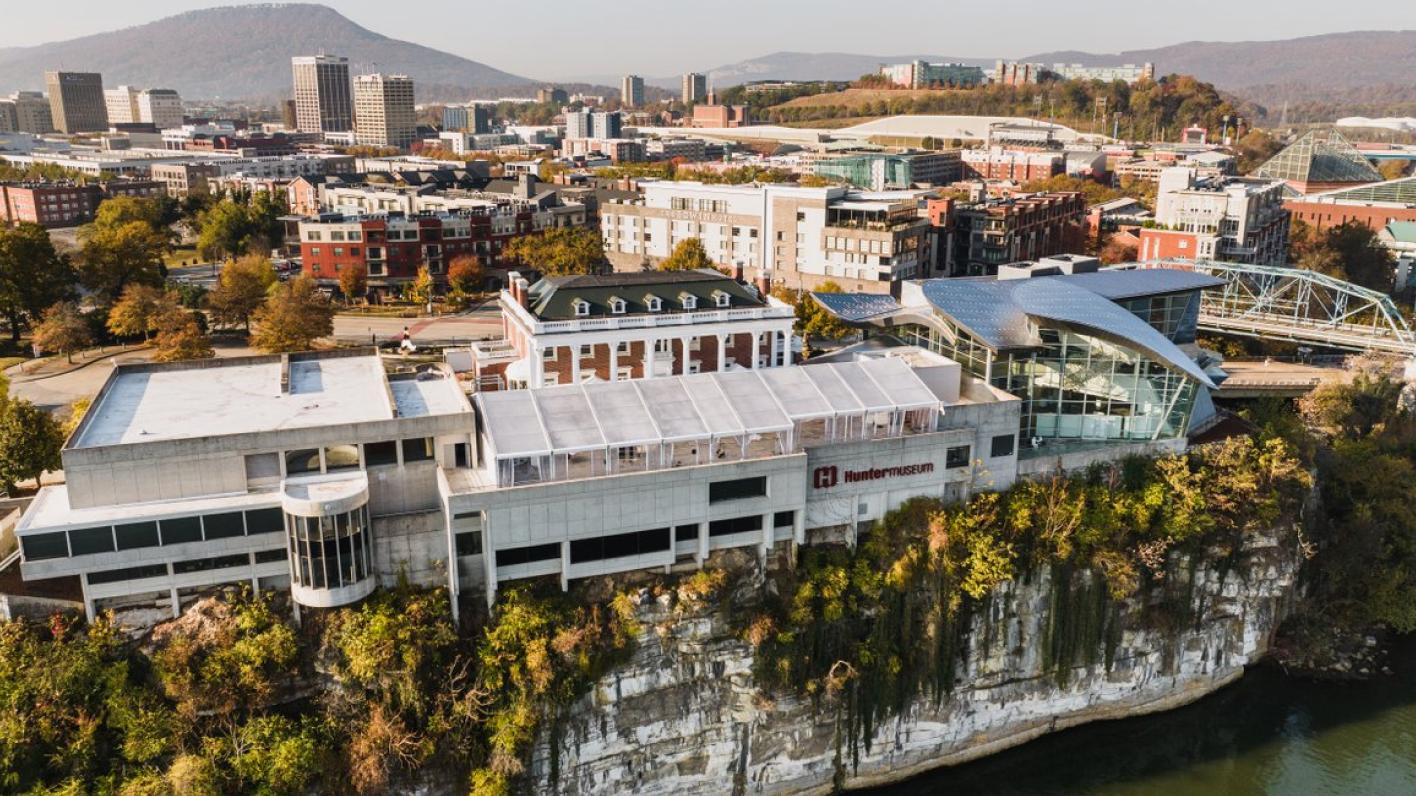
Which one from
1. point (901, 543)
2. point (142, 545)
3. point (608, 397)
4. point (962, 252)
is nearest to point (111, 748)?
point (142, 545)

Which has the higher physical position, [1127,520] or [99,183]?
[99,183]

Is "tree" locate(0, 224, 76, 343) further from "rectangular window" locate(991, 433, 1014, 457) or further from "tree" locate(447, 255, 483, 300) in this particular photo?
"rectangular window" locate(991, 433, 1014, 457)

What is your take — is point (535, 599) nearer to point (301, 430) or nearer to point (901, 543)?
point (301, 430)

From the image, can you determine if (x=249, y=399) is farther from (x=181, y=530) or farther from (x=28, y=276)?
(x=28, y=276)

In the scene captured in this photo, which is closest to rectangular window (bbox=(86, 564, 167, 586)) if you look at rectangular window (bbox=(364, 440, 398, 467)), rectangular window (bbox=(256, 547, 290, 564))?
rectangular window (bbox=(256, 547, 290, 564))

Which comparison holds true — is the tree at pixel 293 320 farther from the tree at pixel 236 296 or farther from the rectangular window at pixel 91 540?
the rectangular window at pixel 91 540

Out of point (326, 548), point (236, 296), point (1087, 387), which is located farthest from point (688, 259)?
point (326, 548)
